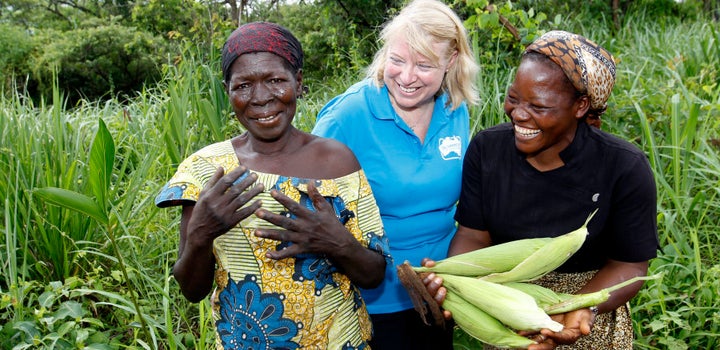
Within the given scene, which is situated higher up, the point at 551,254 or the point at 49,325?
the point at 551,254

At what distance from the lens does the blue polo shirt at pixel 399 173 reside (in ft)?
7.33

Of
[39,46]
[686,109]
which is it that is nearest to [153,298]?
[686,109]

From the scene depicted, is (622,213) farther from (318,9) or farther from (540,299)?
(318,9)

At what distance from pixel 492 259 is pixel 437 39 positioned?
861mm

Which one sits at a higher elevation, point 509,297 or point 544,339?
point 509,297

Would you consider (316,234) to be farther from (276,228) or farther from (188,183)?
(188,183)

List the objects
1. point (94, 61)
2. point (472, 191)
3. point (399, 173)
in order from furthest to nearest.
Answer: point (94, 61)
point (399, 173)
point (472, 191)

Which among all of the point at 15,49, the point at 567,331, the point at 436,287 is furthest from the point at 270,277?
the point at 15,49

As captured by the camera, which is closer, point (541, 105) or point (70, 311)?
point (541, 105)

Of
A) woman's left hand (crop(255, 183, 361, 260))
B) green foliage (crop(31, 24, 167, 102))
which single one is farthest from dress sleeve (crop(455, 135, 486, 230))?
green foliage (crop(31, 24, 167, 102))

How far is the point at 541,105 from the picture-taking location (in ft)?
5.98

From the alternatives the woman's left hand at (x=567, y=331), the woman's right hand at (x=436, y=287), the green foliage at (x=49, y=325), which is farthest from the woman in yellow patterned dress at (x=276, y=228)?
the green foliage at (x=49, y=325)

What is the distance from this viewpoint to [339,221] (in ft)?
5.54

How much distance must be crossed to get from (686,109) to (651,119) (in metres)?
0.28
